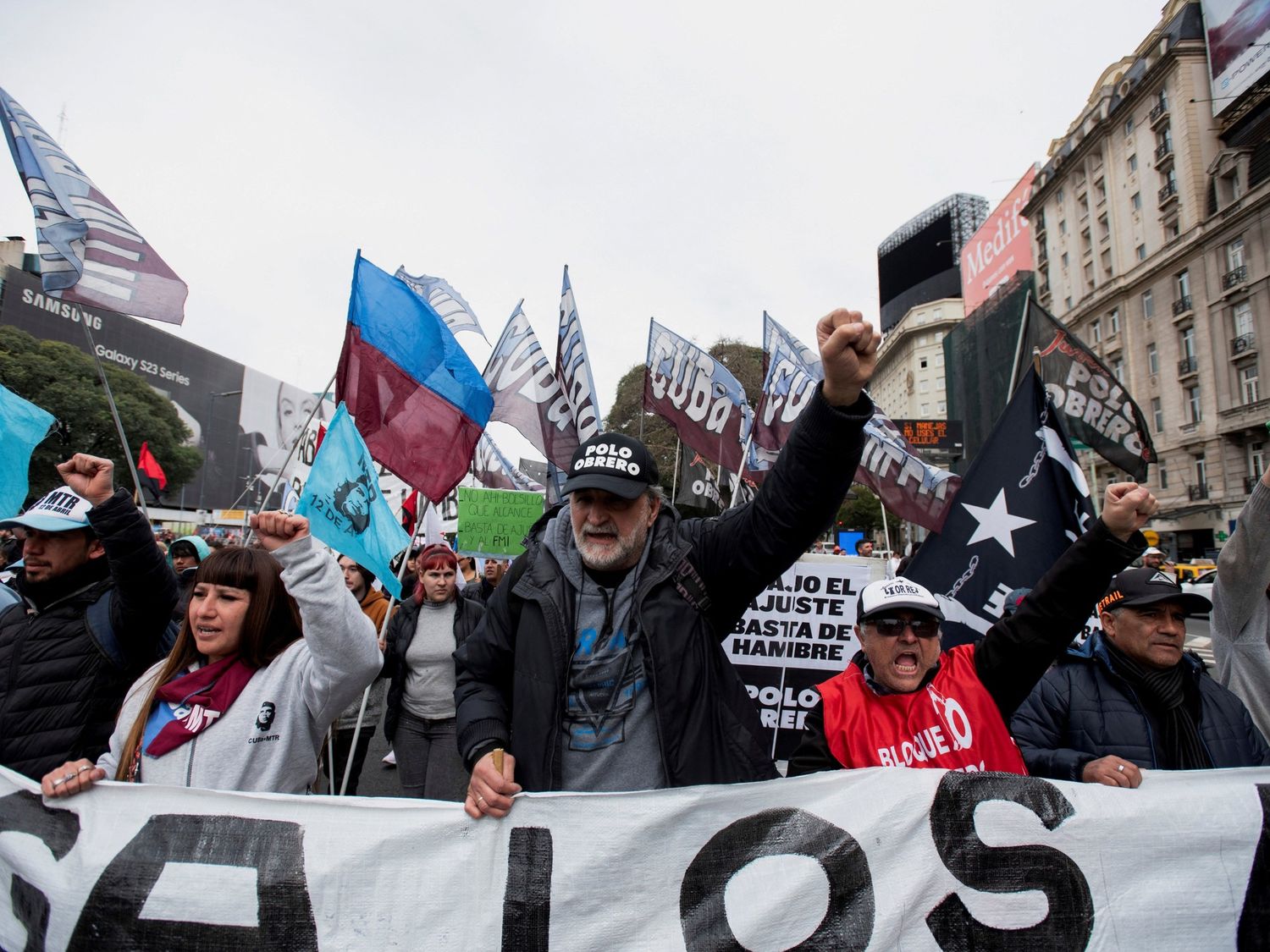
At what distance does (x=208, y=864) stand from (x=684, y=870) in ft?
3.86

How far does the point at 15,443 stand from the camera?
344 centimetres

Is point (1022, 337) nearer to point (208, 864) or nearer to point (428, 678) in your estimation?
point (428, 678)

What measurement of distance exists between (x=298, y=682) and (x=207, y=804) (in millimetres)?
355

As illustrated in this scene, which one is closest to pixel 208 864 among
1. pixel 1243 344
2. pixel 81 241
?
pixel 81 241

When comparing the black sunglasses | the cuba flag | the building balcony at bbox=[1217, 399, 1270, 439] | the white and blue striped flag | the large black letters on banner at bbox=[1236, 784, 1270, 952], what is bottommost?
the large black letters on banner at bbox=[1236, 784, 1270, 952]

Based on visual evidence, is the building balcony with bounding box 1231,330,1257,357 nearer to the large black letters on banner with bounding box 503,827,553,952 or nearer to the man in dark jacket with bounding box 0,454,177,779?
the large black letters on banner with bounding box 503,827,553,952

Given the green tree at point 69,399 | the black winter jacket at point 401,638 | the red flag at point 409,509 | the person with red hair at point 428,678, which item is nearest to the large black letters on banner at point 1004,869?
the person with red hair at point 428,678

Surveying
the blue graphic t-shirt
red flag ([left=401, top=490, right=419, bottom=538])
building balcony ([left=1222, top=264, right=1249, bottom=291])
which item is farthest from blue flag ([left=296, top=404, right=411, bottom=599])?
building balcony ([left=1222, top=264, right=1249, bottom=291])

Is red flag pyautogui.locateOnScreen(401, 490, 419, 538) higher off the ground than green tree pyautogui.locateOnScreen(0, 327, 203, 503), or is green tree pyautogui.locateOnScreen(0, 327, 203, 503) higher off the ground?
green tree pyautogui.locateOnScreen(0, 327, 203, 503)

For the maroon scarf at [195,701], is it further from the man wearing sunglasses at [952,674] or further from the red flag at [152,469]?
the red flag at [152,469]

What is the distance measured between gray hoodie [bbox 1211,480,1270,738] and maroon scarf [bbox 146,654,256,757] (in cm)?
302

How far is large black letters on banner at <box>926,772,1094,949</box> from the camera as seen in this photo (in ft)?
6.06

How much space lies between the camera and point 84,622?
8.10ft

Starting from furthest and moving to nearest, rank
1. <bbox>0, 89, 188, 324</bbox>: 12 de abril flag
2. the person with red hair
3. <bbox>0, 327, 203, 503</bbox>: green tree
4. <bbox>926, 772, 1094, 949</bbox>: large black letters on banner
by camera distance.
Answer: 1. <bbox>0, 327, 203, 503</bbox>: green tree
2. the person with red hair
3. <bbox>0, 89, 188, 324</bbox>: 12 de abril flag
4. <bbox>926, 772, 1094, 949</bbox>: large black letters on banner
